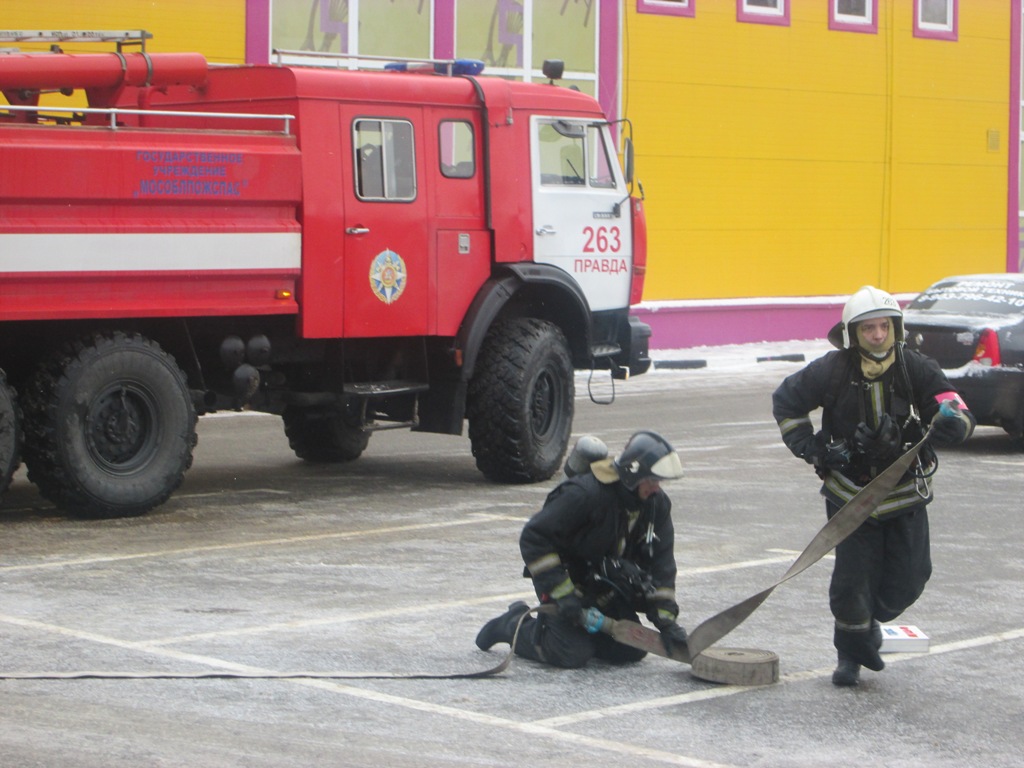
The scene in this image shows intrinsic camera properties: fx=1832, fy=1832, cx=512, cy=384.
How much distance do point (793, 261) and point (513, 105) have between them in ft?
53.7

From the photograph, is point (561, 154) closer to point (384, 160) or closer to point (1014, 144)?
point (384, 160)

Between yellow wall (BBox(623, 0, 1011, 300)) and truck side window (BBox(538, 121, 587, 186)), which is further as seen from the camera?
yellow wall (BBox(623, 0, 1011, 300))

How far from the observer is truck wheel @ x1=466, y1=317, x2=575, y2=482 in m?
12.5

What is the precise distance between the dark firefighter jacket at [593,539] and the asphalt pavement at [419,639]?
34 centimetres

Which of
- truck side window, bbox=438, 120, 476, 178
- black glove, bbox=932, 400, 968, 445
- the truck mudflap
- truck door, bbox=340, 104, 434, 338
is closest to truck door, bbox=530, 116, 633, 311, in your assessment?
the truck mudflap

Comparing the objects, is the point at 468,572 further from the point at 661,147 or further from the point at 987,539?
the point at 661,147

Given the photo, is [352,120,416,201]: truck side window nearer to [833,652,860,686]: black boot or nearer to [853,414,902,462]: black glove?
[853,414,902,462]: black glove

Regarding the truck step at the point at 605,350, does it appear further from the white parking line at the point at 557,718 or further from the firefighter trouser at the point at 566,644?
the firefighter trouser at the point at 566,644

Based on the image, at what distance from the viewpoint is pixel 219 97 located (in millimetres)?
12203

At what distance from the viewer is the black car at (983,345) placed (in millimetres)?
14281

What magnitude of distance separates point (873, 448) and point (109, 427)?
17.8 feet

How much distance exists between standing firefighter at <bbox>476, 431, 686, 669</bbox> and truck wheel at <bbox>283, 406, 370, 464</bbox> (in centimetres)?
673

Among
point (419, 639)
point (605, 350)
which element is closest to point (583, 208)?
point (605, 350)

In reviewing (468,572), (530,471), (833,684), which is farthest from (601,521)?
(530,471)
